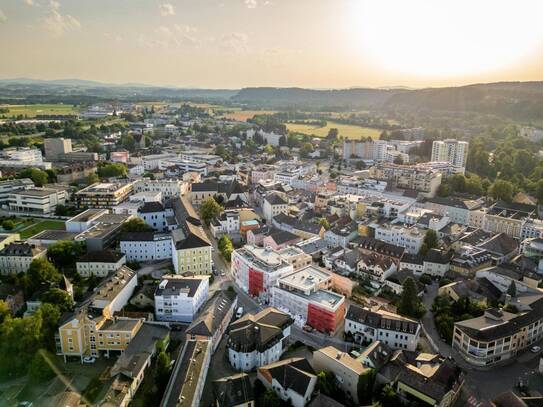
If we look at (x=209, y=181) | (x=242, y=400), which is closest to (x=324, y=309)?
(x=242, y=400)

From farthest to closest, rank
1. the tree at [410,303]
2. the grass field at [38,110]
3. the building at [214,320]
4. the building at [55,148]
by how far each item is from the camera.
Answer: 1. the grass field at [38,110]
2. the building at [55,148]
3. the tree at [410,303]
4. the building at [214,320]

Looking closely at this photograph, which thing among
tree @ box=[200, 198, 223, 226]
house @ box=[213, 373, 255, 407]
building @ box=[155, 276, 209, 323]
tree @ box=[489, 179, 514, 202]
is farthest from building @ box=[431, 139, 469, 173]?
house @ box=[213, 373, 255, 407]

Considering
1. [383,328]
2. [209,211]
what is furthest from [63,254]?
[383,328]

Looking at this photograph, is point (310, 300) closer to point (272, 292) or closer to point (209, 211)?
point (272, 292)

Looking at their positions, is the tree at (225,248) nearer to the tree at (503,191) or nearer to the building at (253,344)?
the building at (253,344)

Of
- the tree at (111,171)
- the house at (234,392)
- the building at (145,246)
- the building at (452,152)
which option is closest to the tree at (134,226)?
the building at (145,246)

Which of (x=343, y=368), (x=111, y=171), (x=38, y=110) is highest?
(x=38, y=110)

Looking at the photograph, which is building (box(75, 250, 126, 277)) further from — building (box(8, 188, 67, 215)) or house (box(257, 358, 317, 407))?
building (box(8, 188, 67, 215))

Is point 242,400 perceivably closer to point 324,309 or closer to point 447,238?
point 324,309
